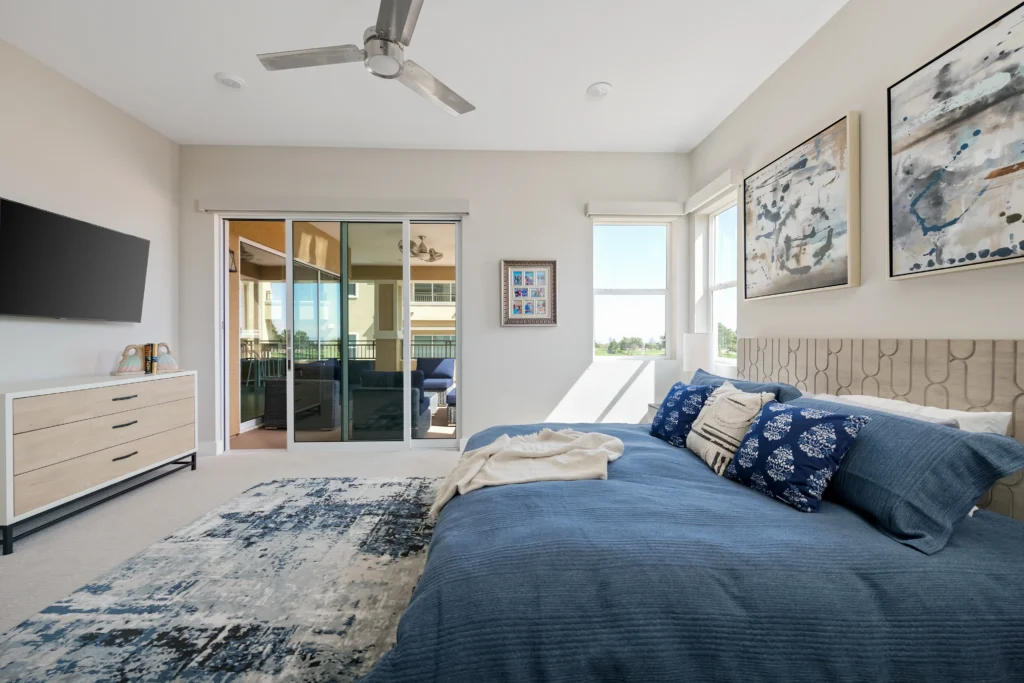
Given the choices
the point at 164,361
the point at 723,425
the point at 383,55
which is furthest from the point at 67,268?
the point at 723,425

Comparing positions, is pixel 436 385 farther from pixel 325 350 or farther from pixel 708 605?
pixel 708 605

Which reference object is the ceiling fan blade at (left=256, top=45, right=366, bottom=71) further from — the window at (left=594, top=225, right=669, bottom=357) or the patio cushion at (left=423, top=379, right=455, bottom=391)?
the patio cushion at (left=423, top=379, right=455, bottom=391)

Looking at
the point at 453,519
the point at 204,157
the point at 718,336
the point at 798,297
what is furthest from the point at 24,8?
the point at 718,336

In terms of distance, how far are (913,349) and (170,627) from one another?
2.98 metres

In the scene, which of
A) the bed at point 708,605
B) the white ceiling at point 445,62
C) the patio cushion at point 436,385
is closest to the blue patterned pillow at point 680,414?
the bed at point 708,605

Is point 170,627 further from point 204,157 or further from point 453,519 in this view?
point 204,157

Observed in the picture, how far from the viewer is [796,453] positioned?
4.70 ft

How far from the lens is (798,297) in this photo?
97.1 inches

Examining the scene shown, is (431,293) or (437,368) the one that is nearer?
(431,293)

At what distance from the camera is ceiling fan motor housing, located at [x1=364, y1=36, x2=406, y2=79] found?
1.90 metres

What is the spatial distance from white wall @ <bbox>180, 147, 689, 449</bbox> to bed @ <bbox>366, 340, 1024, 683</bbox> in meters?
2.59

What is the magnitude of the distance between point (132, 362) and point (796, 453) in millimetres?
3983

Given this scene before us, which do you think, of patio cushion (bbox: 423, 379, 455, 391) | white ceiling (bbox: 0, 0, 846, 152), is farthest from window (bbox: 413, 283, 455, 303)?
white ceiling (bbox: 0, 0, 846, 152)

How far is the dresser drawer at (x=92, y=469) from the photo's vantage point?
2059 millimetres
